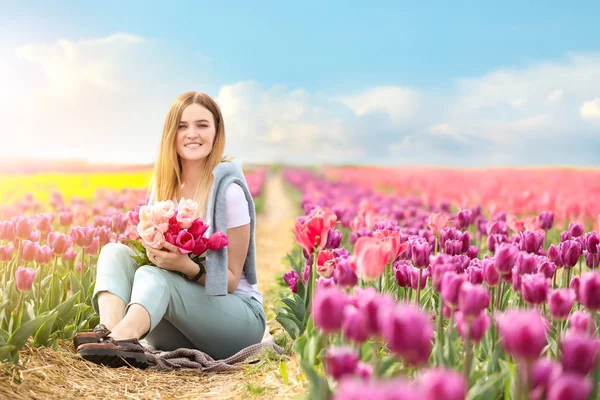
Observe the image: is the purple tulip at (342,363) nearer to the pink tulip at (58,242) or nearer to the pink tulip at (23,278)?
the pink tulip at (23,278)

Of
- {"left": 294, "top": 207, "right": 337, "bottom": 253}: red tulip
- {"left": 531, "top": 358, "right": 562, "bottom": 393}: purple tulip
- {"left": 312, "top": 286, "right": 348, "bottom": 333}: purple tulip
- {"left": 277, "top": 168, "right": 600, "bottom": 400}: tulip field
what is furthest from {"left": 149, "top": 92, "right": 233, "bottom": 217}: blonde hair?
{"left": 531, "top": 358, "right": 562, "bottom": 393}: purple tulip

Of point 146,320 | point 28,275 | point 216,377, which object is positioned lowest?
point 216,377

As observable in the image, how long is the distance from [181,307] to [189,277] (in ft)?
0.68

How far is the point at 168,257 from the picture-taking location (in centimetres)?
352

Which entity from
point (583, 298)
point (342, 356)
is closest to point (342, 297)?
point (342, 356)

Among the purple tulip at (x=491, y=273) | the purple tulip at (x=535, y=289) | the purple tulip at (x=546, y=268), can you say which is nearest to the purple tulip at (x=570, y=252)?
the purple tulip at (x=546, y=268)

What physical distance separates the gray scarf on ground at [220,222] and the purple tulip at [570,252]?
6.04 feet

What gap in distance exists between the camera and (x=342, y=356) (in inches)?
67.9

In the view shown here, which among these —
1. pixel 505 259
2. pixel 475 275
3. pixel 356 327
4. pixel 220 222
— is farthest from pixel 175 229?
pixel 356 327

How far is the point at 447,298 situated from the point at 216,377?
2.01 meters

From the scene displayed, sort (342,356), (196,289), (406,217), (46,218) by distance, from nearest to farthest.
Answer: (342,356), (196,289), (46,218), (406,217)

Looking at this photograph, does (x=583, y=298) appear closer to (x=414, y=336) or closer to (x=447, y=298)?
(x=447, y=298)

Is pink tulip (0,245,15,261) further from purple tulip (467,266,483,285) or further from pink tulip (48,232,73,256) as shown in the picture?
purple tulip (467,266,483,285)

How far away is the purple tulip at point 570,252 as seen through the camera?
129 inches
